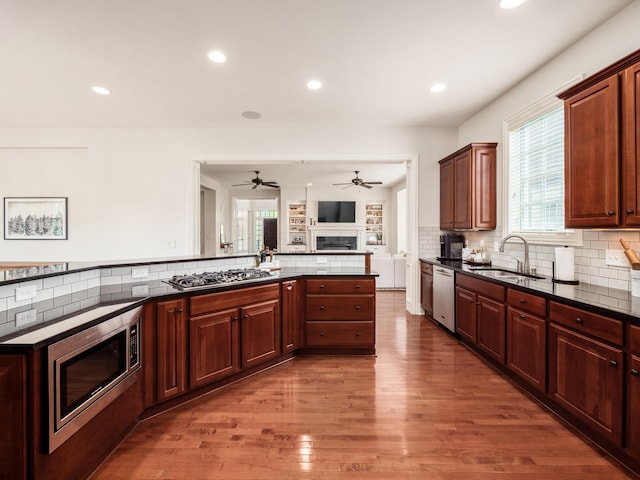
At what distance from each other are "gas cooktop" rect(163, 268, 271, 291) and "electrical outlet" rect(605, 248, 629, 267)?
9.06 ft

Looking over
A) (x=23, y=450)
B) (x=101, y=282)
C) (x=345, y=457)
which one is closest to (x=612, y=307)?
(x=345, y=457)

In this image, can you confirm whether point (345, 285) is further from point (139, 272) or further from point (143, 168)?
point (143, 168)

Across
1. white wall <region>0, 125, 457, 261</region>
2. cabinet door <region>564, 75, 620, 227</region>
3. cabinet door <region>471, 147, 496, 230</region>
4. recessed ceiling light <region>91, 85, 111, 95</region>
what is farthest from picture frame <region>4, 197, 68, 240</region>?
cabinet door <region>564, 75, 620, 227</region>

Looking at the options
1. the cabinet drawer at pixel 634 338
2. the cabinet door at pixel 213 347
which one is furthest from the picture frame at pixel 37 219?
the cabinet drawer at pixel 634 338

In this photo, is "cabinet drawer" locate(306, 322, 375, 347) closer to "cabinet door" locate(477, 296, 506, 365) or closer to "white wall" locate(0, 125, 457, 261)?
"cabinet door" locate(477, 296, 506, 365)

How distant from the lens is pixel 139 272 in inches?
92.7

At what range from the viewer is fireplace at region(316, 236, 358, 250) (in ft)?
31.4

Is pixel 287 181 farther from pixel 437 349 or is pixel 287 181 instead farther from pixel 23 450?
pixel 23 450

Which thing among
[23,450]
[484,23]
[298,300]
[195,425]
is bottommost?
[195,425]

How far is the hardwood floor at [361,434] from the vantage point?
63.2 inches

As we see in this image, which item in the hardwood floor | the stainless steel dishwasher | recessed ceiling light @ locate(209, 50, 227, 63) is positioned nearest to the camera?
the hardwood floor

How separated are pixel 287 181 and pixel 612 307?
7.84 metres

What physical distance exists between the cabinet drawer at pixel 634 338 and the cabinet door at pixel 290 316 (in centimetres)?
235

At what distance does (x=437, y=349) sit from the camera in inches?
130
